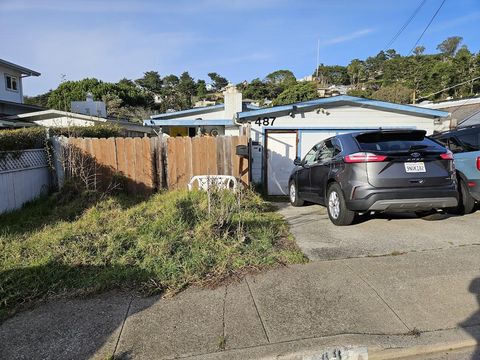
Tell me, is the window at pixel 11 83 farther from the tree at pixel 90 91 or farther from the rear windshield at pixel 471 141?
the rear windshield at pixel 471 141

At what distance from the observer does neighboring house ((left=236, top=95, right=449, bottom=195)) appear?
35.0ft

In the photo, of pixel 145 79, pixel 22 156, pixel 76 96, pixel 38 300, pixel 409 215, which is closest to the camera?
pixel 38 300

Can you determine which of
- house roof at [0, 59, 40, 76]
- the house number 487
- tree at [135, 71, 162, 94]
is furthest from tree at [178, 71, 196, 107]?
the house number 487

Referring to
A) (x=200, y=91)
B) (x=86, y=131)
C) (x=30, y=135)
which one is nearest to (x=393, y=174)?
(x=30, y=135)

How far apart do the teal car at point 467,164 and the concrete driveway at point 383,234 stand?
325 mm

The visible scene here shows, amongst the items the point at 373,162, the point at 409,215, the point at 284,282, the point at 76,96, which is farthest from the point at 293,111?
the point at 76,96

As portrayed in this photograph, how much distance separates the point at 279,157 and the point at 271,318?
25.9 feet

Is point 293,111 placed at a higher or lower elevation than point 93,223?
higher

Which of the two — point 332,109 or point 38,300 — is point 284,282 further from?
point 332,109

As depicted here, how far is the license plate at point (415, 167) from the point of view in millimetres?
5207

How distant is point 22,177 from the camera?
25.7 feet

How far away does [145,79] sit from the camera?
72.7m

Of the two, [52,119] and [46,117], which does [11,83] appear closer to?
[46,117]

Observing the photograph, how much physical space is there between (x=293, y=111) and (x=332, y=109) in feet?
4.19
